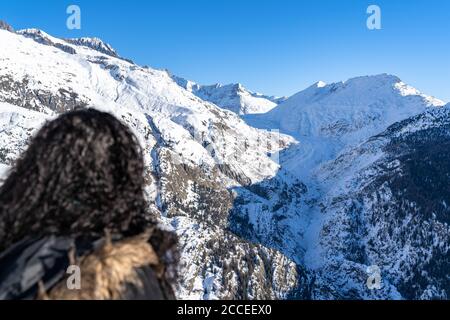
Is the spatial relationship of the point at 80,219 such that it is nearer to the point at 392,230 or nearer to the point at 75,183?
the point at 75,183

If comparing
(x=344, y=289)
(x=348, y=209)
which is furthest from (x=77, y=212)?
(x=348, y=209)

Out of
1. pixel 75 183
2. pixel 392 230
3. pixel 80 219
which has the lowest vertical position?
pixel 392 230

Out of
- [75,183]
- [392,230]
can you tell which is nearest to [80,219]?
[75,183]

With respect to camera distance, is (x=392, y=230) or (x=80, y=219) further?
(x=392, y=230)

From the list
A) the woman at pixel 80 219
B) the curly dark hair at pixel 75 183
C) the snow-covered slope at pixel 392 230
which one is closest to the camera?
the woman at pixel 80 219

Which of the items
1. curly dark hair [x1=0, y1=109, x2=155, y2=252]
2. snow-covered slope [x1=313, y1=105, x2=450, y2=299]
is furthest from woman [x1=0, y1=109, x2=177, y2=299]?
snow-covered slope [x1=313, y1=105, x2=450, y2=299]

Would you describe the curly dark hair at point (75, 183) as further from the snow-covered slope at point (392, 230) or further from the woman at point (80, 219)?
the snow-covered slope at point (392, 230)

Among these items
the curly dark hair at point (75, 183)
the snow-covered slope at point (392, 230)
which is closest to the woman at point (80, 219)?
the curly dark hair at point (75, 183)

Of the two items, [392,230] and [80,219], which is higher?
[80,219]
